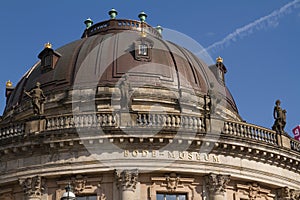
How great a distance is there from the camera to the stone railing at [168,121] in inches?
1093

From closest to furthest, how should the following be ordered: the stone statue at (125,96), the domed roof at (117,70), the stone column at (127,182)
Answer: the stone column at (127,182) < the stone statue at (125,96) < the domed roof at (117,70)

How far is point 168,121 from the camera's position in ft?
91.9

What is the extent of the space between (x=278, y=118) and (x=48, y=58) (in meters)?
13.3

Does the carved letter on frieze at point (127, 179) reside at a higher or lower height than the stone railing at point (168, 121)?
lower

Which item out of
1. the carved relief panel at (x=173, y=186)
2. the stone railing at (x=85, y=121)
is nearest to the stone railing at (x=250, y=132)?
the carved relief panel at (x=173, y=186)

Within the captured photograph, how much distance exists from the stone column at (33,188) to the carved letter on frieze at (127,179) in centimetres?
332

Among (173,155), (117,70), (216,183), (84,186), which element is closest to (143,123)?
(173,155)

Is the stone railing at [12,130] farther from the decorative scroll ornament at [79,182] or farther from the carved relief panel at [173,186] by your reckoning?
the carved relief panel at [173,186]

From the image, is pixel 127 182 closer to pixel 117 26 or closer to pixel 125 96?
pixel 125 96

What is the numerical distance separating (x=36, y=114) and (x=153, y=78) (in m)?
7.72

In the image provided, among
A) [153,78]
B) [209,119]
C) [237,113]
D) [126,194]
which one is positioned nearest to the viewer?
[126,194]

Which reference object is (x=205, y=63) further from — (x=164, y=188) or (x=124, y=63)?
(x=164, y=188)

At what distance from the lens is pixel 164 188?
27391mm

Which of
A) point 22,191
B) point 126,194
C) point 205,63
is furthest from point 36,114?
point 205,63
